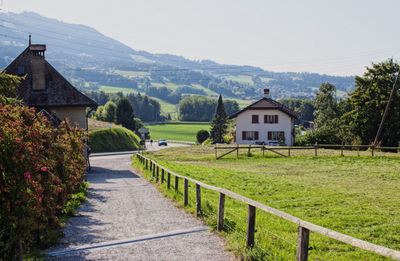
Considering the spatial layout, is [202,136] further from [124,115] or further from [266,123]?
[266,123]

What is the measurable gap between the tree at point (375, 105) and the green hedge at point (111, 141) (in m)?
35.1

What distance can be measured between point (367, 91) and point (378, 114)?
2894mm

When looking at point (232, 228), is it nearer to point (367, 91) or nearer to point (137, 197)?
point (137, 197)

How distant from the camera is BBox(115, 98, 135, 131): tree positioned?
4641 inches

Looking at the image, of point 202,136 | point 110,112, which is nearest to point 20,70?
point 202,136

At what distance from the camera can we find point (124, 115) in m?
118

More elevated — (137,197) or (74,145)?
(74,145)

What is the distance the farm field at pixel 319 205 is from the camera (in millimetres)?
10352

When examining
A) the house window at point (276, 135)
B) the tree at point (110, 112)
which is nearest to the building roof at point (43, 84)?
the house window at point (276, 135)

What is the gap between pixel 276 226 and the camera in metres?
13.1

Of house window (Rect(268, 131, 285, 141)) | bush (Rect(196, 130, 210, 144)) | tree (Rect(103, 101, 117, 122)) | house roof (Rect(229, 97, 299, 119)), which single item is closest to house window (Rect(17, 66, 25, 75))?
house roof (Rect(229, 97, 299, 119))

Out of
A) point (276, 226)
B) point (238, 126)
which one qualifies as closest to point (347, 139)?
point (238, 126)

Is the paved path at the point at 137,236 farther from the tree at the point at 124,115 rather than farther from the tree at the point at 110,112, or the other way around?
the tree at the point at 110,112

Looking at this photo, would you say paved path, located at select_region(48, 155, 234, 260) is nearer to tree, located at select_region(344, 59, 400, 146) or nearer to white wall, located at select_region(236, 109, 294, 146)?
tree, located at select_region(344, 59, 400, 146)
